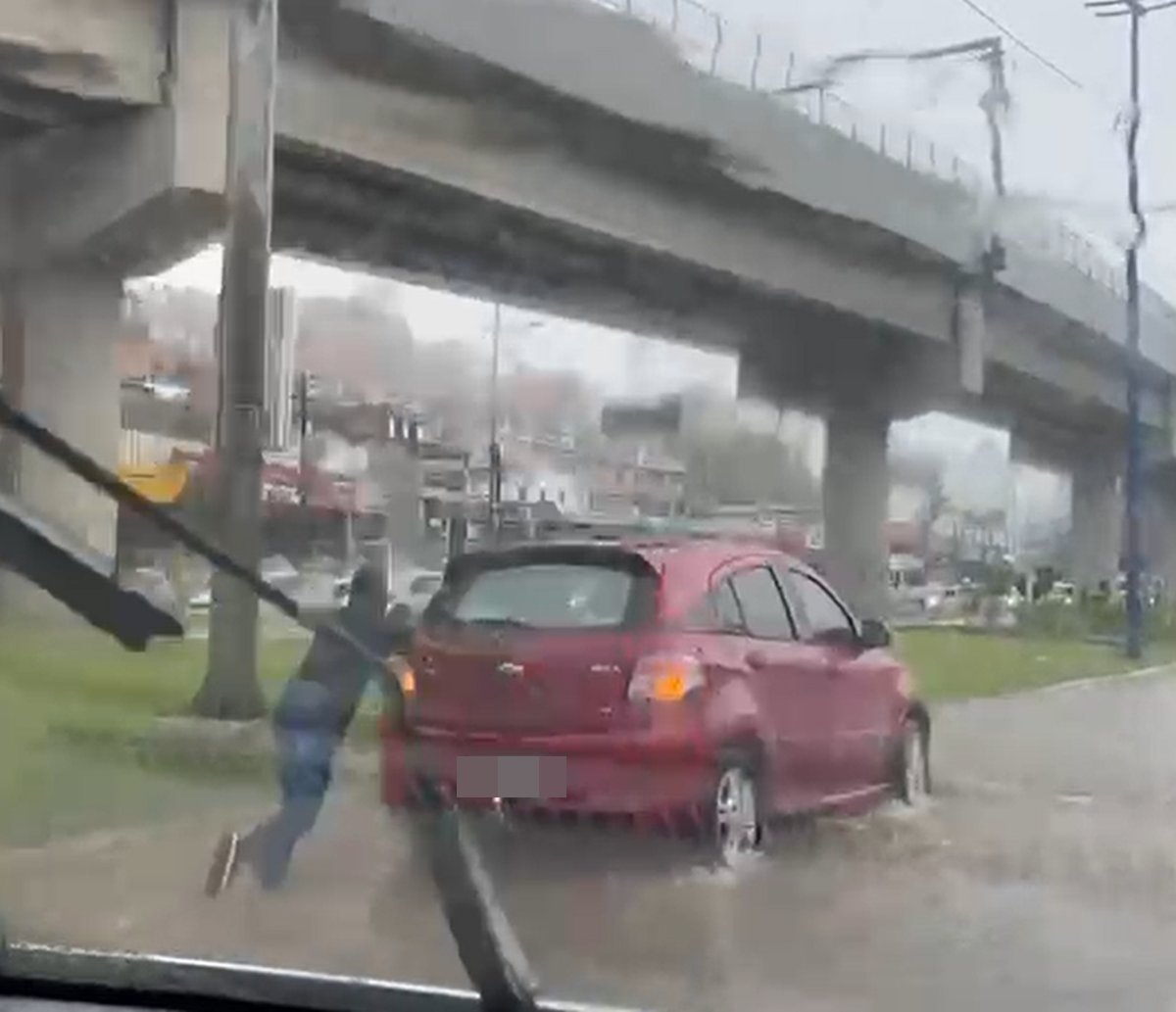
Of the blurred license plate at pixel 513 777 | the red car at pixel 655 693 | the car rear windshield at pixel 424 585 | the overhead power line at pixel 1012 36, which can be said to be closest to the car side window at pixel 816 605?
the red car at pixel 655 693

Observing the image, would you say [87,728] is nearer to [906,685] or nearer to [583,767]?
[583,767]

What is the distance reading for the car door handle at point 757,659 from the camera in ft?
17.1

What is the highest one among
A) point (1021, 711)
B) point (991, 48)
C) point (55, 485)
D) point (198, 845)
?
point (991, 48)

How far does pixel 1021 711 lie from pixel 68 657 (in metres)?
2.24

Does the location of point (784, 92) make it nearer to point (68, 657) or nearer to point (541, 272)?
point (541, 272)

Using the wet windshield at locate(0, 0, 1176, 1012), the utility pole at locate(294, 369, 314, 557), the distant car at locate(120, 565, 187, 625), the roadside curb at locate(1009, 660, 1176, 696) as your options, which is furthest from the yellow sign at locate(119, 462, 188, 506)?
the roadside curb at locate(1009, 660, 1176, 696)

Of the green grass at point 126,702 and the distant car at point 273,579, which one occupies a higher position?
the distant car at point 273,579

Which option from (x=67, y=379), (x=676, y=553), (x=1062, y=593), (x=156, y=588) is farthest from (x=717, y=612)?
(x=67, y=379)

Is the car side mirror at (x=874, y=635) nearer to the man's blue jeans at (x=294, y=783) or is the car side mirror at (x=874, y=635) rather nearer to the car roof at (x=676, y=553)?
the car roof at (x=676, y=553)

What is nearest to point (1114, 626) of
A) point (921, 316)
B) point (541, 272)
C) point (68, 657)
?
point (921, 316)

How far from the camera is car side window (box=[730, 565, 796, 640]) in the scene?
5070mm

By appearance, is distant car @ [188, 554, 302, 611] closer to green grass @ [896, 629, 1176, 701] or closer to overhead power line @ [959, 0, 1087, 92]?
green grass @ [896, 629, 1176, 701]

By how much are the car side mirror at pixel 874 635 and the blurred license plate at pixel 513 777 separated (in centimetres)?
74

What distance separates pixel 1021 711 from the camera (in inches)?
199
